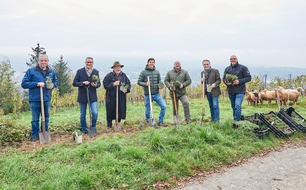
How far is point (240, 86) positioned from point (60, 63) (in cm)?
3717

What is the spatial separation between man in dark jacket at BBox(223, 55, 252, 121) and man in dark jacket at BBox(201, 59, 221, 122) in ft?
1.03

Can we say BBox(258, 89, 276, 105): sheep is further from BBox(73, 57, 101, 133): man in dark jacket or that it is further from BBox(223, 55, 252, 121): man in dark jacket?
BBox(73, 57, 101, 133): man in dark jacket

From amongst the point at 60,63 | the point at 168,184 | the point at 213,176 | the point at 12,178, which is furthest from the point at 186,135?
the point at 60,63

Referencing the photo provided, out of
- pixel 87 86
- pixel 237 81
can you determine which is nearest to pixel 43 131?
pixel 87 86

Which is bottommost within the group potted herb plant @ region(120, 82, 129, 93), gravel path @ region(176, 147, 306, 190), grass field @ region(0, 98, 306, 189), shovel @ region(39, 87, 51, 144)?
gravel path @ region(176, 147, 306, 190)

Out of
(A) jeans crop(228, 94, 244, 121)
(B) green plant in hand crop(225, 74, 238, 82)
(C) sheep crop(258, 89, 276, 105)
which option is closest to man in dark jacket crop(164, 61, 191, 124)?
(B) green plant in hand crop(225, 74, 238, 82)

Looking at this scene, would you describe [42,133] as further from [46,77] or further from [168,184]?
[168,184]

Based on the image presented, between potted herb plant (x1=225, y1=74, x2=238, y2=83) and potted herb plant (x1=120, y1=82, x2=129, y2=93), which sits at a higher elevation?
potted herb plant (x1=225, y1=74, x2=238, y2=83)

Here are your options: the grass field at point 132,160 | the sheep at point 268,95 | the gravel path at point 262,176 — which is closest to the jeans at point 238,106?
the grass field at point 132,160

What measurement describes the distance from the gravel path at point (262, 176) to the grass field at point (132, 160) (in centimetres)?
32

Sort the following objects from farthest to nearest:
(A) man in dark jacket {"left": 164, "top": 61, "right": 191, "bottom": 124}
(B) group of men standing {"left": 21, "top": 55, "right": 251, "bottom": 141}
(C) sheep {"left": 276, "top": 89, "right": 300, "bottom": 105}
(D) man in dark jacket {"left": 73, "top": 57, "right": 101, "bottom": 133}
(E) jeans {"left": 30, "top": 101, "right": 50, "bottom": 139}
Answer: (C) sheep {"left": 276, "top": 89, "right": 300, "bottom": 105}
(A) man in dark jacket {"left": 164, "top": 61, "right": 191, "bottom": 124}
(D) man in dark jacket {"left": 73, "top": 57, "right": 101, "bottom": 133}
(B) group of men standing {"left": 21, "top": 55, "right": 251, "bottom": 141}
(E) jeans {"left": 30, "top": 101, "right": 50, "bottom": 139}

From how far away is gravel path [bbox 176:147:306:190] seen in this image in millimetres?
4824

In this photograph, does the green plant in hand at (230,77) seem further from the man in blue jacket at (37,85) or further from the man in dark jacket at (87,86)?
the man in blue jacket at (37,85)

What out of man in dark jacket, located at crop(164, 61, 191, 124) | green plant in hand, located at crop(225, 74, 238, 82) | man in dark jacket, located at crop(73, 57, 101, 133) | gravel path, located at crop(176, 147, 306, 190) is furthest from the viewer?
man in dark jacket, located at crop(164, 61, 191, 124)
